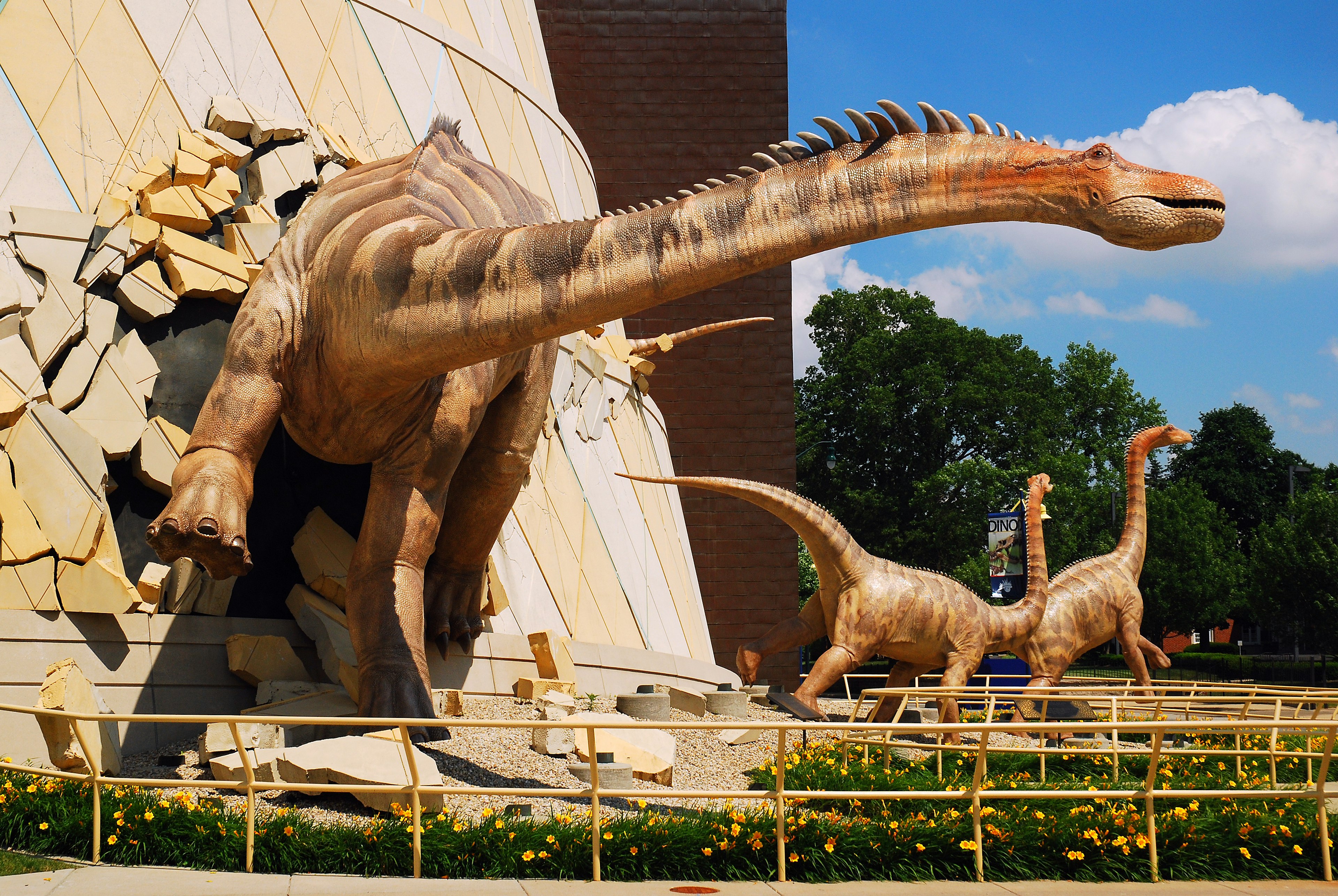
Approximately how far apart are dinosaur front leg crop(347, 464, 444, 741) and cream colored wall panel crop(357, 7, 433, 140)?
230 inches

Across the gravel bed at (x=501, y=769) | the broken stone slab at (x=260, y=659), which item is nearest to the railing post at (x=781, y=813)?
the gravel bed at (x=501, y=769)

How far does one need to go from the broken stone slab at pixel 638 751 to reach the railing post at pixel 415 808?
7.57ft

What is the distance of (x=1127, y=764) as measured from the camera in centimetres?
1094

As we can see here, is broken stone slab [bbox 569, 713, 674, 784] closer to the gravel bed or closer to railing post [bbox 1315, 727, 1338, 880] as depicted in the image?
the gravel bed

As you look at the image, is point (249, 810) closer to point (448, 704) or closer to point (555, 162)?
point (448, 704)

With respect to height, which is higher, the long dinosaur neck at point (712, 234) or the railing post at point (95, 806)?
the long dinosaur neck at point (712, 234)

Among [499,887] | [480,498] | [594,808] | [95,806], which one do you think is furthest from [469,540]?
[499,887]

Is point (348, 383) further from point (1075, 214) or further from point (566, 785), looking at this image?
point (1075, 214)

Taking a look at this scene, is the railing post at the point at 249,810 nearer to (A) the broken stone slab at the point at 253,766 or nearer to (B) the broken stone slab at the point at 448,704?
(A) the broken stone slab at the point at 253,766

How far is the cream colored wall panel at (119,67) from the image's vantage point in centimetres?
1009

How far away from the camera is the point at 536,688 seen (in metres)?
10.0

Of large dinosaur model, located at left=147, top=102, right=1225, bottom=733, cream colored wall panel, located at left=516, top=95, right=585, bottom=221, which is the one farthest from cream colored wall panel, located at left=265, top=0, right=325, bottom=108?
large dinosaur model, located at left=147, top=102, right=1225, bottom=733

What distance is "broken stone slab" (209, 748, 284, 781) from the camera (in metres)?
6.73

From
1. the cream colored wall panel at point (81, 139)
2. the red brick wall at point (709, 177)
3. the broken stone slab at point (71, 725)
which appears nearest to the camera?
the broken stone slab at point (71, 725)
